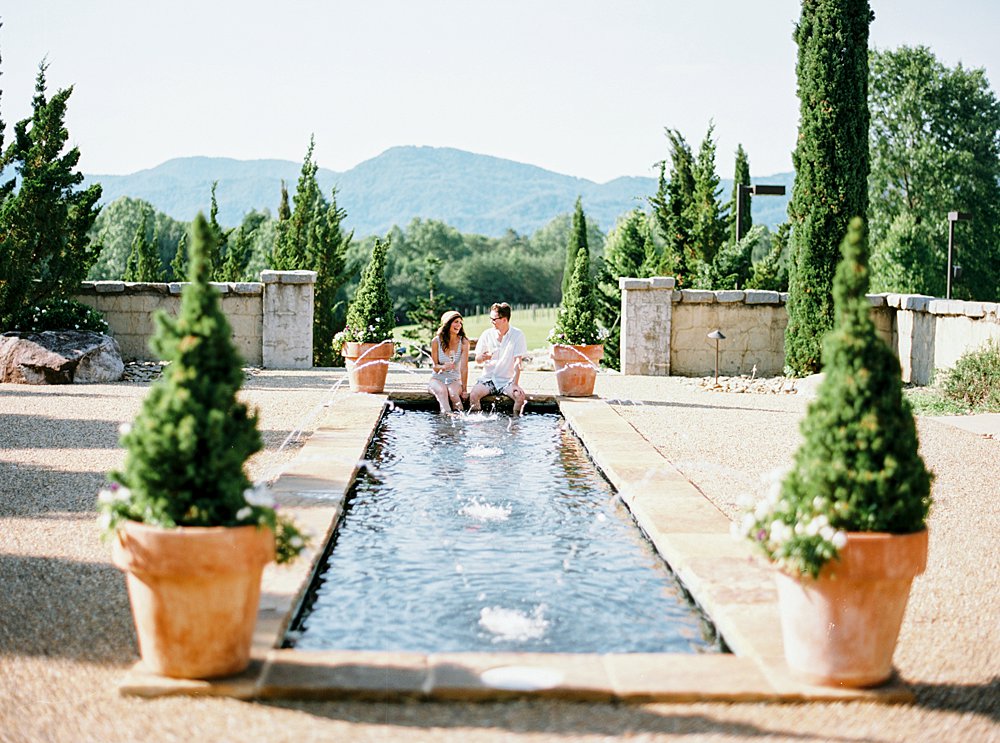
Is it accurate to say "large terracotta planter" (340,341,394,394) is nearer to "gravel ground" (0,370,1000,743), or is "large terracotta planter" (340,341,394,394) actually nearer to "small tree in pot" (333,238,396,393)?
"small tree in pot" (333,238,396,393)

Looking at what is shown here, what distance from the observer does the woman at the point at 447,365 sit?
36.1ft

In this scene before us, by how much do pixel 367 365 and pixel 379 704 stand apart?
28.6ft

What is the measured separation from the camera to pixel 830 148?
14859 mm

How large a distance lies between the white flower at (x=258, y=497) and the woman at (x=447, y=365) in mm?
7183

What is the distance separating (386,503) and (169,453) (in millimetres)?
3288

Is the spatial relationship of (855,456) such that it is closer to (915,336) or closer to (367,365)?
(367,365)

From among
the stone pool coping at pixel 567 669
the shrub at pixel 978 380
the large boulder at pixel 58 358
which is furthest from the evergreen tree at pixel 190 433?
the large boulder at pixel 58 358

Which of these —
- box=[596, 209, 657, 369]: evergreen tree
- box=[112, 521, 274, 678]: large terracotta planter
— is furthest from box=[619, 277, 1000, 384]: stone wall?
box=[112, 521, 274, 678]: large terracotta planter

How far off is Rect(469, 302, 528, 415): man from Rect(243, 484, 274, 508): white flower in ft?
23.3

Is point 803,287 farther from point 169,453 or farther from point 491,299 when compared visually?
point 491,299

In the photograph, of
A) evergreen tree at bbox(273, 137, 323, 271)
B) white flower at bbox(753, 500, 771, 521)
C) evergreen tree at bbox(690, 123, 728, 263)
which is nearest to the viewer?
white flower at bbox(753, 500, 771, 521)

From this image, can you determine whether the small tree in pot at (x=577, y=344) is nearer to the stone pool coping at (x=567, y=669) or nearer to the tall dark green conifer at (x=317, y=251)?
the stone pool coping at (x=567, y=669)

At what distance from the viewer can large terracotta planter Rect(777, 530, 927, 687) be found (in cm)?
362

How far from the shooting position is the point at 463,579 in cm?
521
